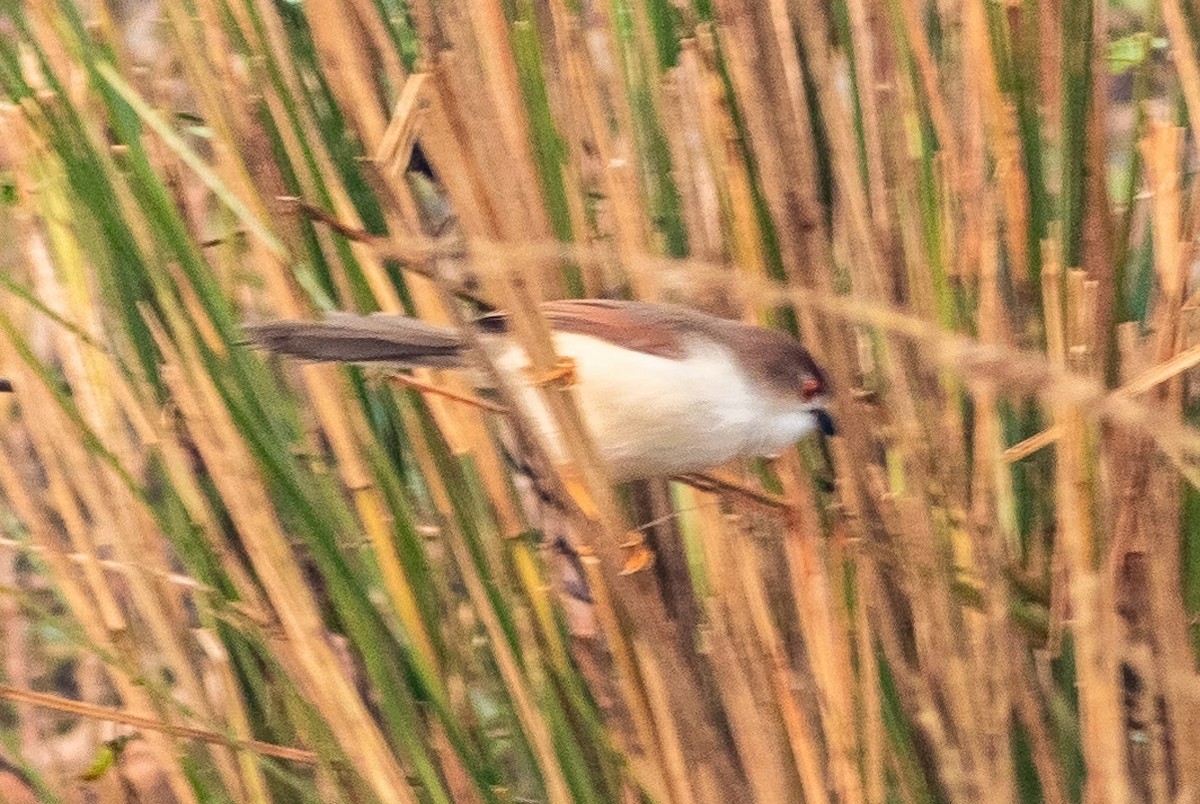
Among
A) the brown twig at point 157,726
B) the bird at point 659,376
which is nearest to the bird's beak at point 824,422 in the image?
the bird at point 659,376

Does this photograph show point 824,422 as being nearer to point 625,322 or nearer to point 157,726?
point 625,322

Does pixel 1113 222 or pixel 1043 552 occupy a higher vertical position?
pixel 1113 222

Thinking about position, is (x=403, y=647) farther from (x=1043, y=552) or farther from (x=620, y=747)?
(x=1043, y=552)

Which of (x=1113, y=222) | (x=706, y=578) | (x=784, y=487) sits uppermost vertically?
(x=1113, y=222)

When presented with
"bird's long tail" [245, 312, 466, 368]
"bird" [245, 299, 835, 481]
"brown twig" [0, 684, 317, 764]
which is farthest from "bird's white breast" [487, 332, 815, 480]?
"brown twig" [0, 684, 317, 764]

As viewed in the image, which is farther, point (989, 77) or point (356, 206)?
point (356, 206)

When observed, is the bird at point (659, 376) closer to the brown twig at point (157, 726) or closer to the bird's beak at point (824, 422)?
the bird's beak at point (824, 422)

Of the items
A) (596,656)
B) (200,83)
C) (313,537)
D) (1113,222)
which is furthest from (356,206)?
(1113,222)
